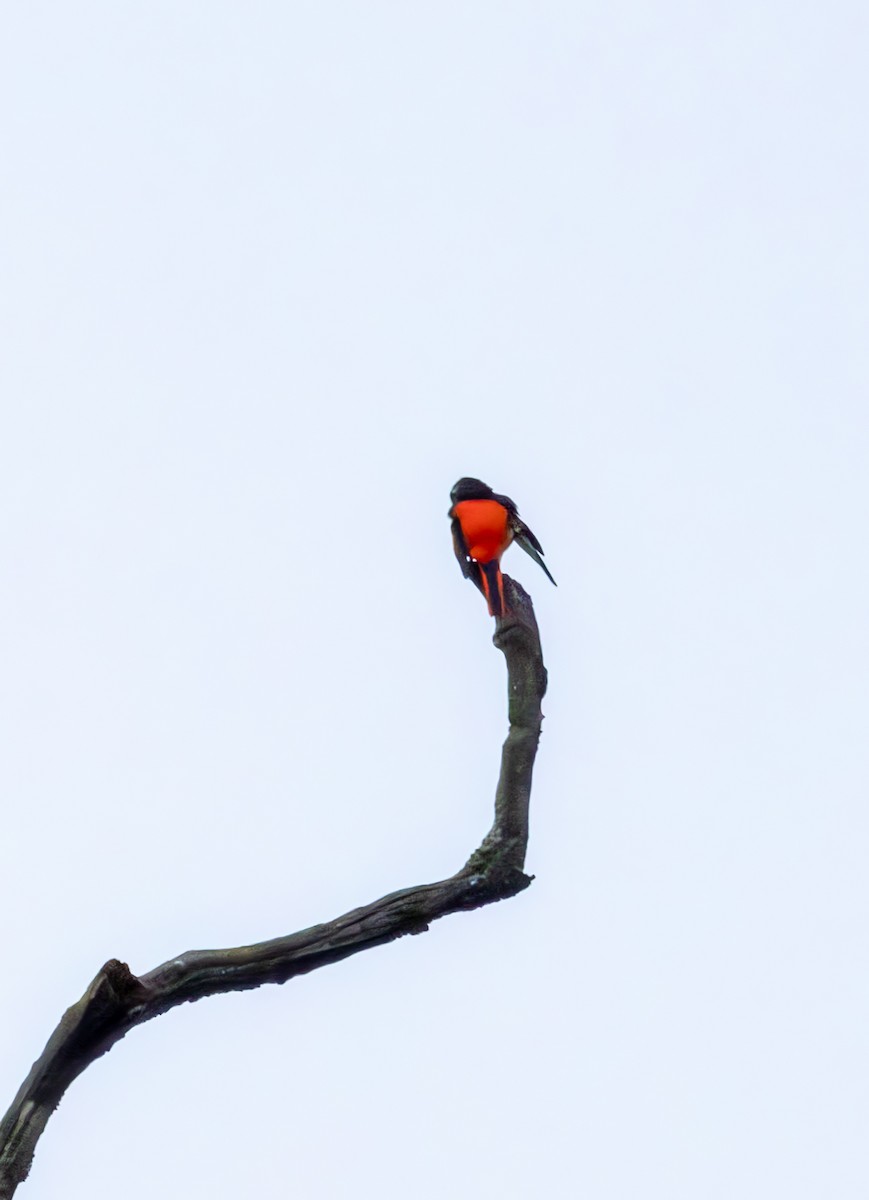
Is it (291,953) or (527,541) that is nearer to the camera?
(291,953)

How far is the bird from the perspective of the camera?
6285 millimetres

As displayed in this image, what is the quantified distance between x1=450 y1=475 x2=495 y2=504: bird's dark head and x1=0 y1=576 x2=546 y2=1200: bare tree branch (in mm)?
2091

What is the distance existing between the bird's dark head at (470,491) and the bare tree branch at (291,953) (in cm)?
209

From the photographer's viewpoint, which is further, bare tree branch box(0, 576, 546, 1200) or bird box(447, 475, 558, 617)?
bird box(447, 475, 558, 617)

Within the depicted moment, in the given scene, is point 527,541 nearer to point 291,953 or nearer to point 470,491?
point 470,491

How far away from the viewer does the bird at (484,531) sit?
6.29 meters

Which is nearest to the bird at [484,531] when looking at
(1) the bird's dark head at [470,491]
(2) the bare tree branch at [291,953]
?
(1) the bird's dark head at [470,491]

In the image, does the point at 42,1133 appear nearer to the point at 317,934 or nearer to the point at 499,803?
the point at 317,934

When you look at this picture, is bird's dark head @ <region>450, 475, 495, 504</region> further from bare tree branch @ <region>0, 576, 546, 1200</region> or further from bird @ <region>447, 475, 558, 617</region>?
bare tree branch @ <region>0, 576, 546, 1200</region>

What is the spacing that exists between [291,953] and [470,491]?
3.14 metres

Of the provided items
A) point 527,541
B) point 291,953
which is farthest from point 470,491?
point 291,953

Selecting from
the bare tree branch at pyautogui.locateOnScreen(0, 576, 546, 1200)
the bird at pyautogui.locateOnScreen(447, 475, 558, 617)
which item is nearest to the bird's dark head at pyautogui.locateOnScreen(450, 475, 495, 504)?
the bird at pyautogui.locateOnScreen(447, 475, 558, 617)

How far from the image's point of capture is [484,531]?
6539 mm

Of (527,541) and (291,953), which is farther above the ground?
(527,541)
